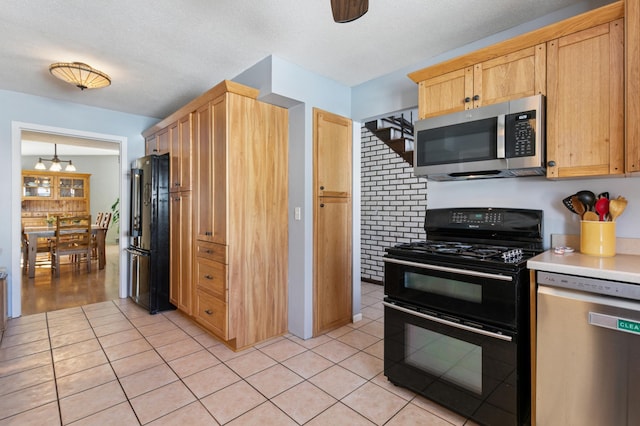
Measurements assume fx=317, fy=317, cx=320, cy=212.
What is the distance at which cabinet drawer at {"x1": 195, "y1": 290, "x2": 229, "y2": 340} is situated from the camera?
2566mm

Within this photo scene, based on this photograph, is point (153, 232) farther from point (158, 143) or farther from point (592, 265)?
point (592, 265)

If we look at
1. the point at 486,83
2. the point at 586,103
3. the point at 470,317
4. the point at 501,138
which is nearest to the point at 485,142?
the point at 501,138

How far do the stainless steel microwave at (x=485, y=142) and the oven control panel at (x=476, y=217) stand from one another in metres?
0.25

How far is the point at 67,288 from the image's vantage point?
4.52m

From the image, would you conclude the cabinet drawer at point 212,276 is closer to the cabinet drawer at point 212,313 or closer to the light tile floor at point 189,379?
the cabinet drawer at point 212,313

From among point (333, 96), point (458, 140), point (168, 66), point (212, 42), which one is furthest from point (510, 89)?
point (168, 66)

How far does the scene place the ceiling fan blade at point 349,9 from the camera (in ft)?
4.00

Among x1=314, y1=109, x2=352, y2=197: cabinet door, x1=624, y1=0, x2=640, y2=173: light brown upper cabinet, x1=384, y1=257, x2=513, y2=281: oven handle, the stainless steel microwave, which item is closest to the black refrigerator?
x1=314, y1=109, x2=352, y2=197: cabinet door

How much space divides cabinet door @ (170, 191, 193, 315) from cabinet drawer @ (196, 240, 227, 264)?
0.73ft

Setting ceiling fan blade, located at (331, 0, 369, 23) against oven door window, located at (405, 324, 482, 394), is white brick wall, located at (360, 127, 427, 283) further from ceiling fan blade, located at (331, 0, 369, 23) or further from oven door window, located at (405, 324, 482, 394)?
ceiling fan blade, located at (331, 0, 369, 23)

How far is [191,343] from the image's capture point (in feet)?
8.96

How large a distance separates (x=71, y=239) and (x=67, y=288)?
162 cm

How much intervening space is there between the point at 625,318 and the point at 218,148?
8.71ft

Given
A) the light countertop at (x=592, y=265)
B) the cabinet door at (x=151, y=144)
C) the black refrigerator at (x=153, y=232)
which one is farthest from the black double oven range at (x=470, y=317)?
the cabinet door at (x=151, y=144)
